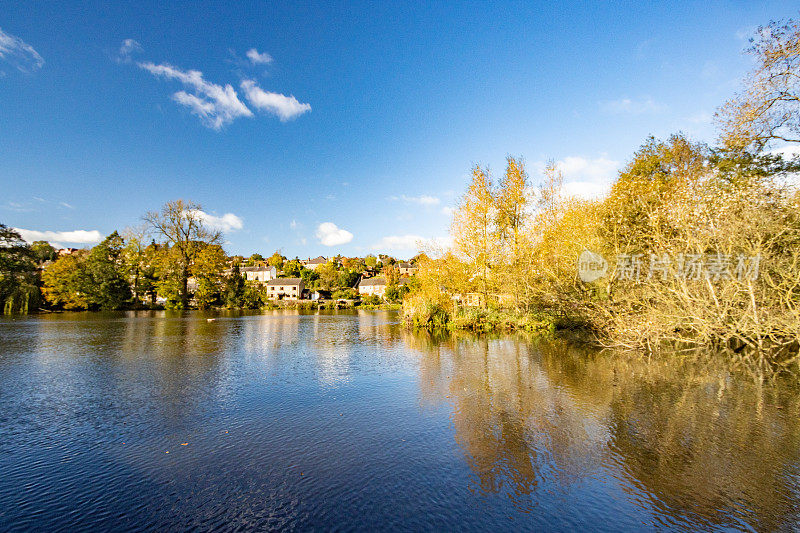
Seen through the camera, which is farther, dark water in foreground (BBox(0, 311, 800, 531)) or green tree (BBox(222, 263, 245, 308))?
green tree (BBox(222, 263, 245, 308))

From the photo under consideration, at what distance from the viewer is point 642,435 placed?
6457 millimetres

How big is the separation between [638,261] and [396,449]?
14.1 m

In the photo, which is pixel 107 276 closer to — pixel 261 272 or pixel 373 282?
pixel 373 282

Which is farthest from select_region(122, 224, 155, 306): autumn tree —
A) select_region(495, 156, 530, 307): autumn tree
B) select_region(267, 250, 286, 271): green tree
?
select_region(267, 250, 286, 271): green tree

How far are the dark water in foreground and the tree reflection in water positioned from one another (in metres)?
0.04

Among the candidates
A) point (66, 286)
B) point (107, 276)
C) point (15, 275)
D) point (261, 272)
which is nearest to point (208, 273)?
point (107, 276)

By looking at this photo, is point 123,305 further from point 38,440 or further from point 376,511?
point 376,511

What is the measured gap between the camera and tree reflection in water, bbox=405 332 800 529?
4574 mm

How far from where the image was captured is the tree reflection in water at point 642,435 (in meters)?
4.57

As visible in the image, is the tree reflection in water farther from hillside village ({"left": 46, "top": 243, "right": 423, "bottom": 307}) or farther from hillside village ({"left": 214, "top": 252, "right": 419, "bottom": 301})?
hillside village ({"left": 214, "top": 252, "right": 419, "bottom": 301})

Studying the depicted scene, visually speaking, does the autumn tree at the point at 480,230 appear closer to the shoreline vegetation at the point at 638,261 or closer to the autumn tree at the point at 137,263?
the shoreline vegetation at the point at 638,261

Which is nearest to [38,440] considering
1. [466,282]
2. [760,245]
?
[760,245]

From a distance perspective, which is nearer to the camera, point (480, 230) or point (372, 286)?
point (480, 230)

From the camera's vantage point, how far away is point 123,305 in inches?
1780
